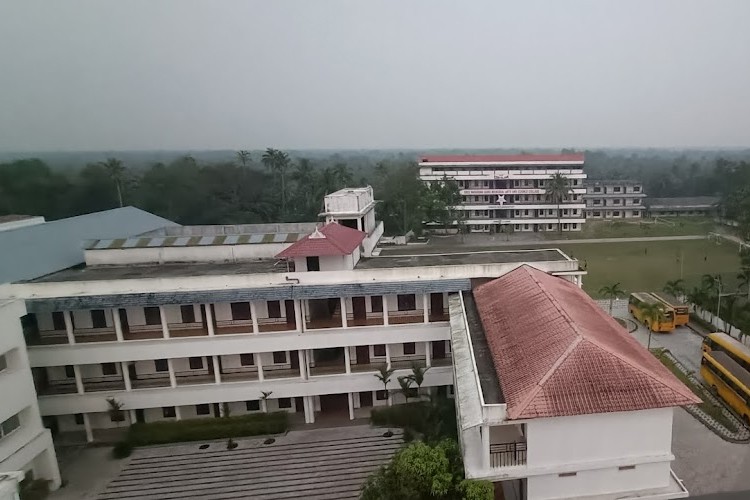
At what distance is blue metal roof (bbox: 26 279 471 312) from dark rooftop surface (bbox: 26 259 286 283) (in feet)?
4.23

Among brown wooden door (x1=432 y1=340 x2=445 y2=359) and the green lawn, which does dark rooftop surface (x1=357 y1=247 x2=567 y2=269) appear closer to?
brown wooden door (x1=432 y1=340 x2=445 y2=359)

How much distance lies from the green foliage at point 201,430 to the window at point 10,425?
3.84 metres

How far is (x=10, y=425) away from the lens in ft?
48.8

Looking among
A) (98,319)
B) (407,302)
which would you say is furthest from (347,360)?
(98,319)

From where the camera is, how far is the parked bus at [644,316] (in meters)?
25.6

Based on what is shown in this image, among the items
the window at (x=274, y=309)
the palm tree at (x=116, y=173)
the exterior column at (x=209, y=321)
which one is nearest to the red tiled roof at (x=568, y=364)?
the window at (x=274, y=309)

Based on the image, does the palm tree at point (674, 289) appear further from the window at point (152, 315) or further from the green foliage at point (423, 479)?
the window at point (152, 315)

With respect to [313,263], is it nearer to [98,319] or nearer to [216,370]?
[216,370]

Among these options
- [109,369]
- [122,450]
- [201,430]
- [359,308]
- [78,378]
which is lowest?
[122,450]

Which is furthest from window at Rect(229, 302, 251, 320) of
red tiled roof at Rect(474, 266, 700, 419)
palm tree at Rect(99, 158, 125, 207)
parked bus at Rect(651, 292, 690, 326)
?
palm tree at Rect(99, 158, 125, 207)

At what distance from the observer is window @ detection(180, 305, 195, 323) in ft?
62.1

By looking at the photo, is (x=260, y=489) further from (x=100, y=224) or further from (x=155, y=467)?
(x=100, y=224)

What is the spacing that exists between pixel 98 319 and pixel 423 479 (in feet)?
46.3

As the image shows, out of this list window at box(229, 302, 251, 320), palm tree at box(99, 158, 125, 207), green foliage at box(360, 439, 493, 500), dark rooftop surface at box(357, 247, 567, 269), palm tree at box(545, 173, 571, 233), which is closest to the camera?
green foliage at box(360, 439, 493, 500)
